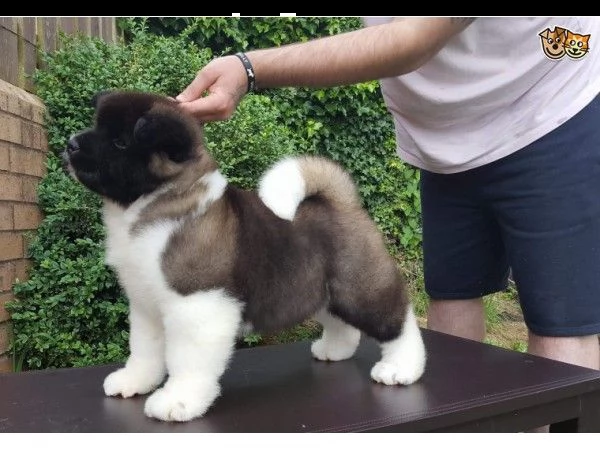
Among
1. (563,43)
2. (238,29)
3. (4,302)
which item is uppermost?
(238,29)

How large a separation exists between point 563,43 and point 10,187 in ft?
7.10

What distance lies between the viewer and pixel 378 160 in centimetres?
416

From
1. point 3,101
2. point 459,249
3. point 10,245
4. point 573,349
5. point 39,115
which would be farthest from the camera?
point 39,115

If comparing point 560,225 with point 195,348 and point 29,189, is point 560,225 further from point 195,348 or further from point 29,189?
point 29,189

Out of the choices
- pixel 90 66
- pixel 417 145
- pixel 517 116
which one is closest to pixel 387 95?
pixel 417 145

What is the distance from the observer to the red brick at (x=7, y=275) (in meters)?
2.68

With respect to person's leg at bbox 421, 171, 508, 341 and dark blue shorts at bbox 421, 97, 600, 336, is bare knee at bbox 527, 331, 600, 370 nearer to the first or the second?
dark blue shorts at bbox 421, 97, 600, 336

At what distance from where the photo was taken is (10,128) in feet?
8.75

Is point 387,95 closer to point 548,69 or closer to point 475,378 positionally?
point 548,69

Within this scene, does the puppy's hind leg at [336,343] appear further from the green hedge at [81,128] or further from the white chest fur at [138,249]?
the green hedge at [81,128]

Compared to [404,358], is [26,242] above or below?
above

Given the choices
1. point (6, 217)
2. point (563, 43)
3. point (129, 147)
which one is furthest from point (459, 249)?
point (6, 217)

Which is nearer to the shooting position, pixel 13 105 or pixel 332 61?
pixel 332 61

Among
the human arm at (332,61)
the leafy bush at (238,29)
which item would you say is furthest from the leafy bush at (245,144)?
the human arm at (332,61)
